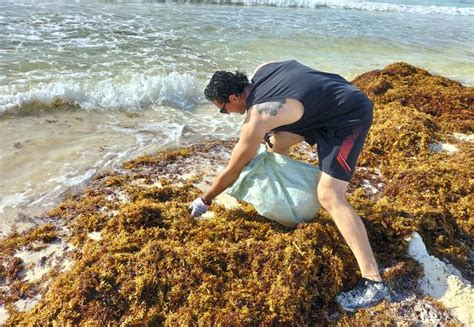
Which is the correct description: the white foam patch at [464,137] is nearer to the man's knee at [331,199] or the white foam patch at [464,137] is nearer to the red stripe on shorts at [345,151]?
the red stripe on shorts at [345,151]

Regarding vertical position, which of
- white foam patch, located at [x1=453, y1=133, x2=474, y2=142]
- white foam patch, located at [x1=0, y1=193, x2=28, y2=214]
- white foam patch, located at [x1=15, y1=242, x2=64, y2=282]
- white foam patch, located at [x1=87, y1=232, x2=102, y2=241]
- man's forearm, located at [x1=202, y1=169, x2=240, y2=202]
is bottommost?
white foam patch, located at [x1=0, y1=193, x2=28, y2=214]

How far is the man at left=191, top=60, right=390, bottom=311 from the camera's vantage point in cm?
259

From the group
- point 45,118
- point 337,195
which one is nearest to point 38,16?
point 45,118

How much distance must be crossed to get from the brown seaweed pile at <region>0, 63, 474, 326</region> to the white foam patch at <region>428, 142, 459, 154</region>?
0.33m

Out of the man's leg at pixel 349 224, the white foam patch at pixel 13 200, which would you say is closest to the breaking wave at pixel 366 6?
the white foam patch at pixel 13 200

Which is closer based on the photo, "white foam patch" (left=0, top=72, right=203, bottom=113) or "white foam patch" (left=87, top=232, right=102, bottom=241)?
"white foam patch" (left=87, top=232, right=102, bottom=241)

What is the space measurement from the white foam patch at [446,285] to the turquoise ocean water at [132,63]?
11.1 feet

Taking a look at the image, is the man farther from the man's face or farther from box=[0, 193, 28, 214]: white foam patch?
box=[0, 193, 28, 214]: white foam patch

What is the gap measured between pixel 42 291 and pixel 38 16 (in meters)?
11.7

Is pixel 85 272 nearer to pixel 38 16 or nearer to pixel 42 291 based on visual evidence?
pixel 42 291

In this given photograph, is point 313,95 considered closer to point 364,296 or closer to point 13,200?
point 364,296

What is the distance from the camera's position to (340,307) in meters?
2.54

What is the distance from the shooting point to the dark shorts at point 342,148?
270cm

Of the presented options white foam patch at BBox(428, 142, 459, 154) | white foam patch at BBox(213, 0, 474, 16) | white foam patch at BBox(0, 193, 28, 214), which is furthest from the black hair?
white foam patch at BBox(213, 0, 474, 16)
